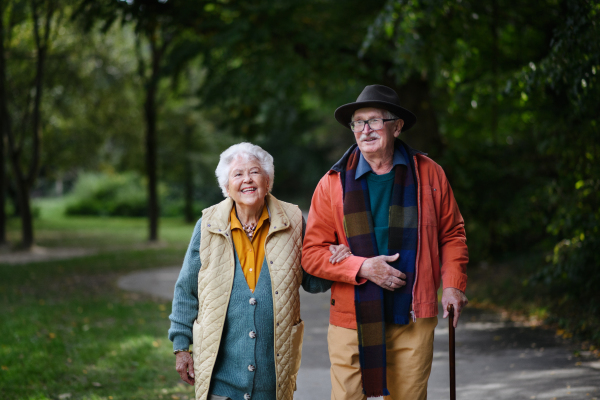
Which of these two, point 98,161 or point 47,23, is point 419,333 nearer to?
point 47,23

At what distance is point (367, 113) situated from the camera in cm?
303

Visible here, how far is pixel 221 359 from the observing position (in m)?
2.99

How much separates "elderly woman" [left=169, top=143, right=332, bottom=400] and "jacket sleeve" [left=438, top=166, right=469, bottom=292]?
29.3 inches

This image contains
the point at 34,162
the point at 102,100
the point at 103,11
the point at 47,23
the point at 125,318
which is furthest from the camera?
the point at 102,100

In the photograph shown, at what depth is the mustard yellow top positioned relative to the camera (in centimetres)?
302

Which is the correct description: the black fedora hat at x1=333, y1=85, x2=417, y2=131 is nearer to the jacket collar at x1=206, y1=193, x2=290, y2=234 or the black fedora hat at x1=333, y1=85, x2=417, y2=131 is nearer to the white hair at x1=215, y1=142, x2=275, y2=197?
the white hair at x1=215, y1=142, x2=275, y2=197

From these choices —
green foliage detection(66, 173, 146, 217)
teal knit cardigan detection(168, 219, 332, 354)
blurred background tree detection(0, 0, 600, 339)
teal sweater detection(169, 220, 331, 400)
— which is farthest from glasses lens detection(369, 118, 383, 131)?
green foliage detection(66, 173, 146, 217)

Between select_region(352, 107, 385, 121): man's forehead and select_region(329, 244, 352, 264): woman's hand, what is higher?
select_region(352, 107, 385, 121): man's forehead

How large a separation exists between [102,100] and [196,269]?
18.9 metres

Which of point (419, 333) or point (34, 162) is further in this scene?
point (34, 162)

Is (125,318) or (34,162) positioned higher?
(34,162)

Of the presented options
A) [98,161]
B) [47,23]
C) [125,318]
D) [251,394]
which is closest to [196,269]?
[251,394]

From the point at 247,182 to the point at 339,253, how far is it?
0.60m

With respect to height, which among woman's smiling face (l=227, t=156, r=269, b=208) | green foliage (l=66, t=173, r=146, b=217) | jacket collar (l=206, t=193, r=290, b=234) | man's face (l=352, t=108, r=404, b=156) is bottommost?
green foliage (l=66, t=173, r=146, b=217)
